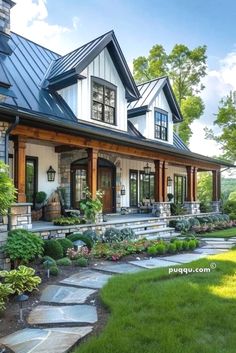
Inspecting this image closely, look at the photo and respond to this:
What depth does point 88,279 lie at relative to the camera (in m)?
5.52

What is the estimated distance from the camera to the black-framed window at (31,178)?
33.7ft

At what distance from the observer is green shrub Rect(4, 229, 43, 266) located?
20.2 ft

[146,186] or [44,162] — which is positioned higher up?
[44,162]

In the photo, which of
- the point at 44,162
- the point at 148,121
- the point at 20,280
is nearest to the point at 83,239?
the point at 20,280

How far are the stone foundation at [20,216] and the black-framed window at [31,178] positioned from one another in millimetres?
2959

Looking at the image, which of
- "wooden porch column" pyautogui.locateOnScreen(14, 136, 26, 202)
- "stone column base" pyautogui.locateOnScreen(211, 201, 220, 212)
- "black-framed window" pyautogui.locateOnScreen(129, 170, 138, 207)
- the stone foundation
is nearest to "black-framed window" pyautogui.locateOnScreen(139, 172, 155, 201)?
"black-framed window" pyautogui.locateOnScreen(129, 170, 138, 207)

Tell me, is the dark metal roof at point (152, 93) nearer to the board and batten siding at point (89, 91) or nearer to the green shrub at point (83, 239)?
the board and batten siding at point (89, 91)

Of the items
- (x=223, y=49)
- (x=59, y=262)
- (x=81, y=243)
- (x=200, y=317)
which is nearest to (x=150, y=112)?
(x=223, y=49)

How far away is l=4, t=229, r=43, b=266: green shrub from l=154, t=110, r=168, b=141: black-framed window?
9481mm

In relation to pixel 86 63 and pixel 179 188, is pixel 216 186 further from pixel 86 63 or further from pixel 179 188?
pixel 86 63

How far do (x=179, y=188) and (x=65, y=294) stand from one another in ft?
48.8

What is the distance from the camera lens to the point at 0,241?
632 centimetres

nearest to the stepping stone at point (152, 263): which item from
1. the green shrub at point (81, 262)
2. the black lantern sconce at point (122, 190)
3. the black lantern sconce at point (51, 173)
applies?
the green shrub at point (81, 262)

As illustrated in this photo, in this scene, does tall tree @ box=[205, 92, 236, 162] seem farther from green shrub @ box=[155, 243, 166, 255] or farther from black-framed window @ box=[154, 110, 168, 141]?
green shrub @ box=[155, 243, 166, 255]
